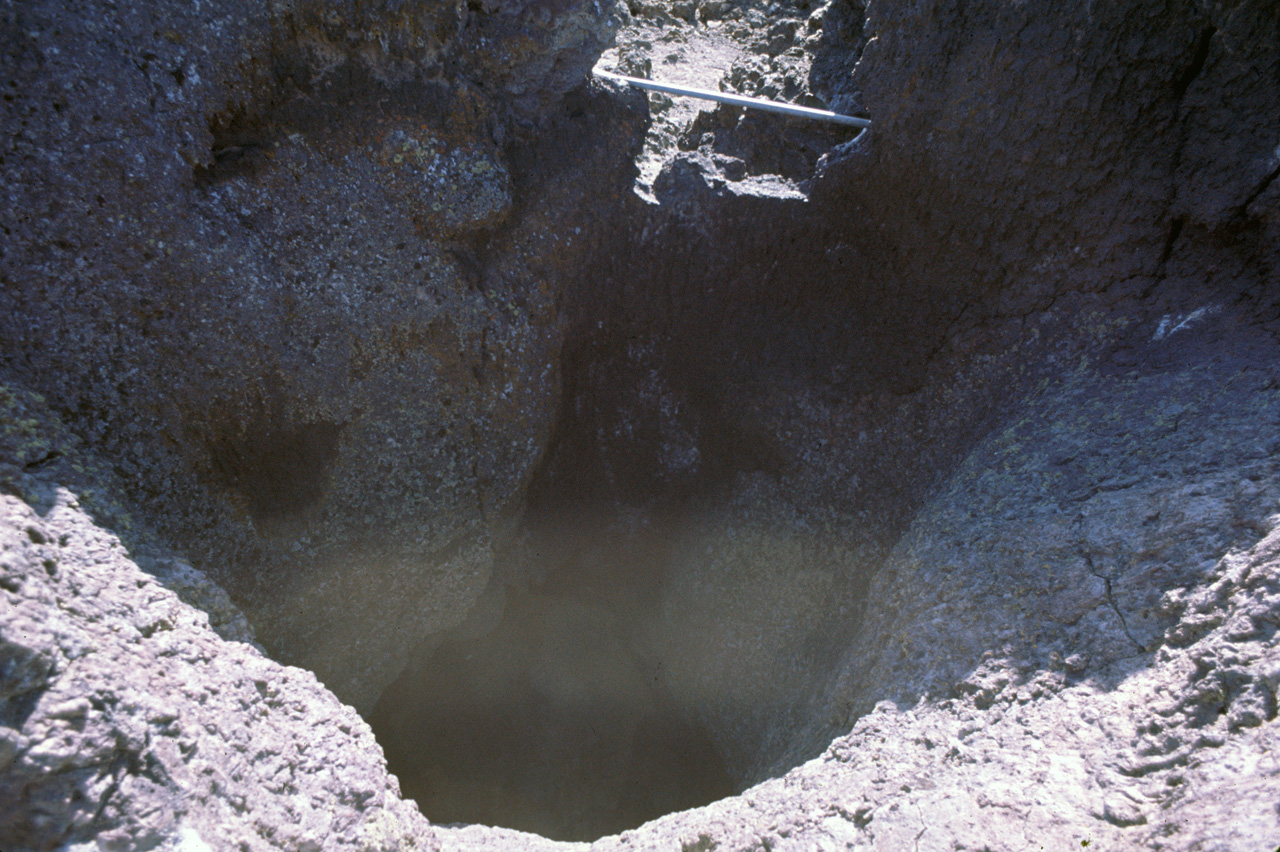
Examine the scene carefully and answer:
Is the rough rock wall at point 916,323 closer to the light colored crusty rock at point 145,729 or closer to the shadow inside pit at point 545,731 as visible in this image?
the shadow inside pit at point 545,731

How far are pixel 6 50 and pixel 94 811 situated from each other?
1849mm


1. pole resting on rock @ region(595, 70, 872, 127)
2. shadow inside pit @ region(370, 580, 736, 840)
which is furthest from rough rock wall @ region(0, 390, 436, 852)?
pole resting on rock @ region(595, 70, 872, 127)

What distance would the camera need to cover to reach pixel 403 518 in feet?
8.96

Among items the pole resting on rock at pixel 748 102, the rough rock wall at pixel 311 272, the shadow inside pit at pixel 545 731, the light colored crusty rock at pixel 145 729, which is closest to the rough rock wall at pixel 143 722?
the light colored crusty rock at pixel 145 729

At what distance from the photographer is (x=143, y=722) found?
1448 mm

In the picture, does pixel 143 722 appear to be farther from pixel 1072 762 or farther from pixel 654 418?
pixel 654 418

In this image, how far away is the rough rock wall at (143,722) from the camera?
131 cm

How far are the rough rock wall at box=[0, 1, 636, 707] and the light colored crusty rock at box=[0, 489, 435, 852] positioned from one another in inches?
22.3

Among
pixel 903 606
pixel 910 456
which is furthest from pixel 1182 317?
pixel 903 606

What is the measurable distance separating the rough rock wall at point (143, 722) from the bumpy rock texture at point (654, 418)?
0.01 m

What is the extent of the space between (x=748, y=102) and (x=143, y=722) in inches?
102

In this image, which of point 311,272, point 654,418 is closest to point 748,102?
point 654,418

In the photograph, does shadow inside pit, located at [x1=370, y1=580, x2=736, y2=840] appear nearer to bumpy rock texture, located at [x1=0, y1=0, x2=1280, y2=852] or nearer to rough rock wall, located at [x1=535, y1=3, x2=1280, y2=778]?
bumpy rock texture, located at [x1=0, y1=0, x2=1280, y2=852]

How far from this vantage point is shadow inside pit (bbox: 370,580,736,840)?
125 inches
